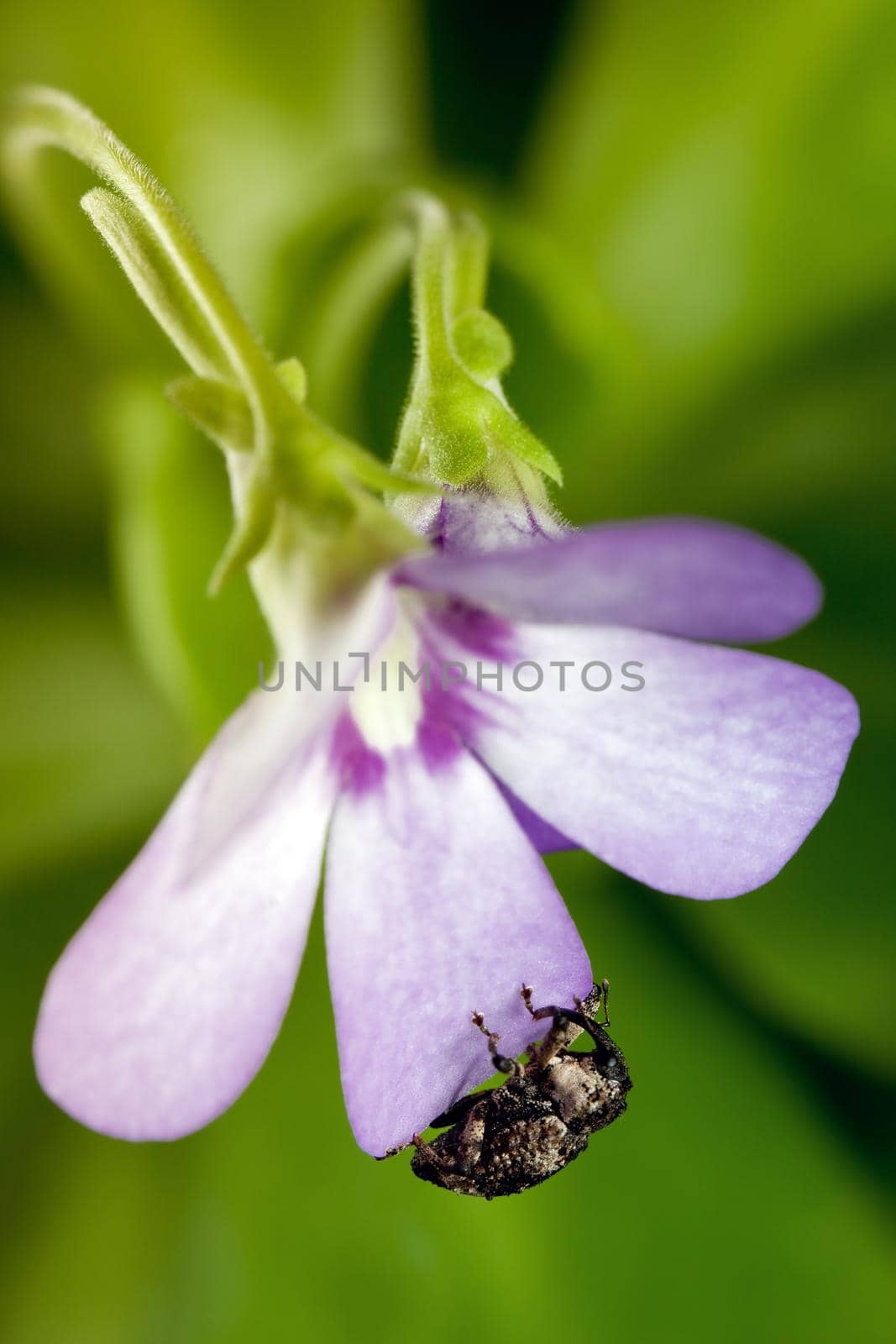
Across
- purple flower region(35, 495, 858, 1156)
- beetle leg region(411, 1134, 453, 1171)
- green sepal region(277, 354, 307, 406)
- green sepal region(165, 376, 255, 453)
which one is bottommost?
beetle leg region(411, 1134, 453, 1171)

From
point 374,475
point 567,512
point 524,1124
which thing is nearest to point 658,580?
point 374,475

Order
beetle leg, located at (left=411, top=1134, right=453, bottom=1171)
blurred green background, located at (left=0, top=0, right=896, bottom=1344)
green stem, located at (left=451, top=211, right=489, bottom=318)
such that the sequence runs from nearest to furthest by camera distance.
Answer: beetle leg, located at (left=411, top=1134, right=453, bottom=1171) < green stem, located at (left=451, top=211, right=489, bottom=318) < blurred green background, located at (left=0, top=0, right=896, bottom=1344)

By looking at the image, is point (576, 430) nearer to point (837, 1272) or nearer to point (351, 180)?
point (351, 180)

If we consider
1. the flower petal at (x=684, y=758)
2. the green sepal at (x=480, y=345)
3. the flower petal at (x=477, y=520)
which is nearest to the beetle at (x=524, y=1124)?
the flower petal at (x=684, y=758)

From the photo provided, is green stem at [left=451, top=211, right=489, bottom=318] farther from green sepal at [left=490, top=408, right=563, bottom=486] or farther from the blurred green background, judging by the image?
the blurred green background

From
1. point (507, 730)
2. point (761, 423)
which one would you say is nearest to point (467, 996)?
point (507, 730)

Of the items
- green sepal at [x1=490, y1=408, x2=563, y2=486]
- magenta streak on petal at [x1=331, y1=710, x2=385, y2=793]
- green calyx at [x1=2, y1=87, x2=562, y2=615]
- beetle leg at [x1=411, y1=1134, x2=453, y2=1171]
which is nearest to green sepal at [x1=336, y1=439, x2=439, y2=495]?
green calyx at [x1=2, y1=87, x2=562, y2=615]

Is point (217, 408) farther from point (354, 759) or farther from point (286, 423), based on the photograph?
point (354, 759)
